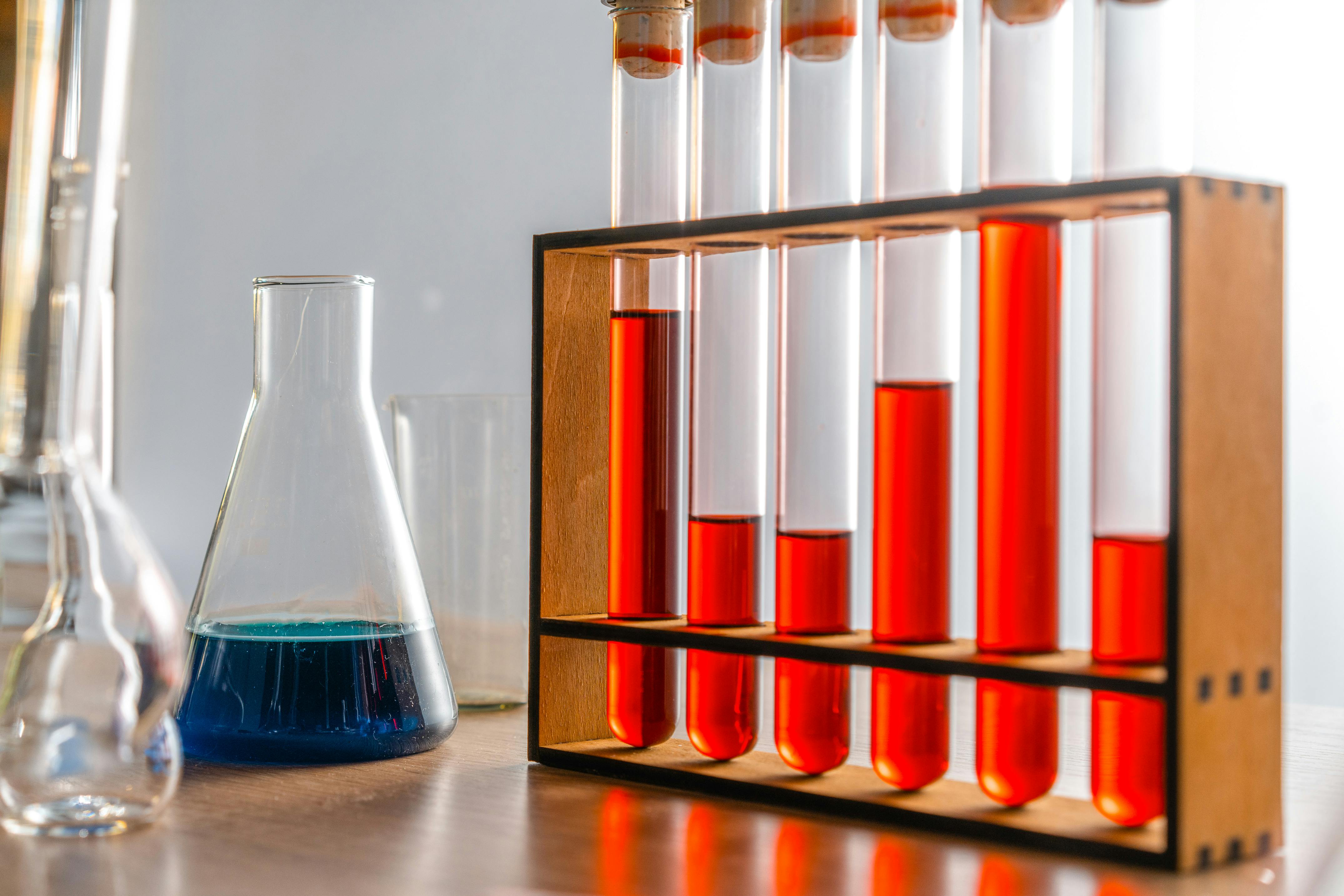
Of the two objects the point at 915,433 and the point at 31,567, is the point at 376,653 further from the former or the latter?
the point at 915,433

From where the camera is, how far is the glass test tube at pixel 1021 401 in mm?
647

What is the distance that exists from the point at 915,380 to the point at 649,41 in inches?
10.7

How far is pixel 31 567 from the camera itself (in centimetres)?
70

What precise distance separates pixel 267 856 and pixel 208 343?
2475mm

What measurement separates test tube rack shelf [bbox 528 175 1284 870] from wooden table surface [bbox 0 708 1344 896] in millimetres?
16

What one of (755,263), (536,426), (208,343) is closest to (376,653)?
(536,426)

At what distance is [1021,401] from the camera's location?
65 cm

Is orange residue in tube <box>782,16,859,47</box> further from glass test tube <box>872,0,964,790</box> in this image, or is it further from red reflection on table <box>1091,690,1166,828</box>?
red reflection on table <box>1091,690,1166,828</box>

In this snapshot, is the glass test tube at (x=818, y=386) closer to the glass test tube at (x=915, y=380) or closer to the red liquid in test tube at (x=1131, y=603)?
the glass test tube at (x=915, y=380)

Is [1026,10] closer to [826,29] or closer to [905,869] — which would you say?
[826,29]

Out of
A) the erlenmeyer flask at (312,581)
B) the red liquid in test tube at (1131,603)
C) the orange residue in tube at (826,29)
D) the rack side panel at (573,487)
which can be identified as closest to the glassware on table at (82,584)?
the erlenmeyer flask at (312,581)

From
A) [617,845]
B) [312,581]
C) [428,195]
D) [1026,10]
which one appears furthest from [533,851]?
[428,195]

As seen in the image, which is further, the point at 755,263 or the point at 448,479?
the point at 448,479

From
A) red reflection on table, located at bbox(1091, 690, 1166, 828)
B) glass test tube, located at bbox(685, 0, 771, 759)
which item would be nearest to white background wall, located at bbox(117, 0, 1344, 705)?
glass test tube, located at bbox(685, 0, 771, 759)
